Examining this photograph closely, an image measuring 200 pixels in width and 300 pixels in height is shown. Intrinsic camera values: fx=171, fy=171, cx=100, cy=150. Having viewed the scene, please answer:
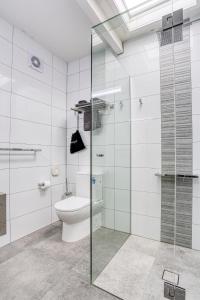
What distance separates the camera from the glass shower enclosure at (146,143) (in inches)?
62.2

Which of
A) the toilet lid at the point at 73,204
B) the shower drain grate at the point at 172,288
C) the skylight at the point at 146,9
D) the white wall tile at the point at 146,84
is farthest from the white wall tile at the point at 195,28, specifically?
the shower drain grate at the point at 172,288

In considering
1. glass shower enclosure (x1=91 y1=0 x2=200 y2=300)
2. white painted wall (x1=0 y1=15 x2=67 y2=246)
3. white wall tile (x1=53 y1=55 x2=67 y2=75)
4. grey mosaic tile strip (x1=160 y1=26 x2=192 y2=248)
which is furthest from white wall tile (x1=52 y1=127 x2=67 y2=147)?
grey mosaic tile strip (x1=160 y1=26 x2=192 y2=248)

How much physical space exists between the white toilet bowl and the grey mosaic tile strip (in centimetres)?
80

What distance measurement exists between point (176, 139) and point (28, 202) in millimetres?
1891

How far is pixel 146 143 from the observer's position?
2004 mm

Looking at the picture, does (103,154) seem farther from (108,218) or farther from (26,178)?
(26,178)

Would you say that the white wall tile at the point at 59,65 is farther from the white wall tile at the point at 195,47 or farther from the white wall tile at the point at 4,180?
the white wall tile at the point at 195,47

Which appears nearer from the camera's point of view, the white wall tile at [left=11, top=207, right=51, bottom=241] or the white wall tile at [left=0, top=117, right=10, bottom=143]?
the white wall tile at [left=0, top=117, right=10, bottom=143]

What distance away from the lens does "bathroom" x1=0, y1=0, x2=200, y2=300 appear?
1.51 metres

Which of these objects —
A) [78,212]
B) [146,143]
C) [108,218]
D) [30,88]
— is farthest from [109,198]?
[30,88]

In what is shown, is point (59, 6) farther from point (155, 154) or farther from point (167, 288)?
point (167, 288)

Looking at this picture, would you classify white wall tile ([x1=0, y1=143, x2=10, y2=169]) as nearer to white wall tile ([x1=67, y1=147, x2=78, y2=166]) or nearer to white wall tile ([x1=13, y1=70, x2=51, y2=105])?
white wall tile ([x1=13, y1=70, x2=51, y2=105])

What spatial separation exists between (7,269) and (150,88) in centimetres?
226

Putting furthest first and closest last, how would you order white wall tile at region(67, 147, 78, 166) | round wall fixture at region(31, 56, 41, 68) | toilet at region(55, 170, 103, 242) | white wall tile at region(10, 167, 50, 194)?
white wall tile at region(67, 147, 78, 166) → round wall fixture at region(31, 56, 41, 68) → white wall tile at region(10, 167, 50, 194) → toilet at region(55, 170, 103, 242)
